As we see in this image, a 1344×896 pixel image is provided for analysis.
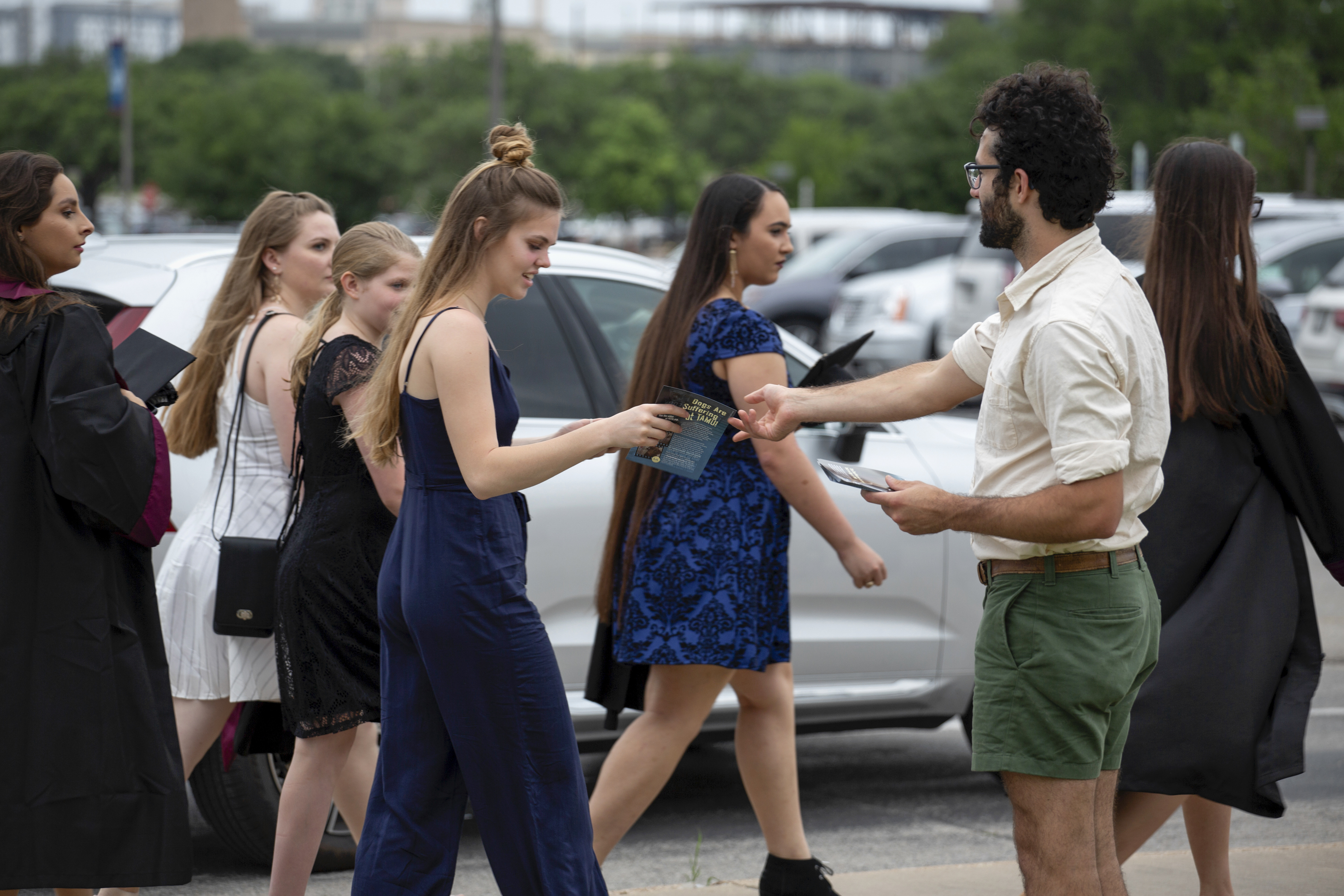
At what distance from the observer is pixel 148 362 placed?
354cm

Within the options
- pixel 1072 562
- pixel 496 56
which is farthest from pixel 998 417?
pixel 496 56

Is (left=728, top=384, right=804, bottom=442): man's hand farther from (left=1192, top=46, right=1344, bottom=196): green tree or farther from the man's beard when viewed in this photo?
(left=1192, top=46, right=1344, bottom=196): green tree

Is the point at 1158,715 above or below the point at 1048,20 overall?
below

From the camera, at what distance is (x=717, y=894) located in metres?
4.14

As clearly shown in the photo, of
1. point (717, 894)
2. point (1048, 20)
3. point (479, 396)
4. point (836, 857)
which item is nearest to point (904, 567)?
point (836, 857)

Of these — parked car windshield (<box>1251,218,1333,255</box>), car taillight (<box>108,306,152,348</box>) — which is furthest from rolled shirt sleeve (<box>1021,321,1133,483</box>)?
parked car windshield (<box>1251,218,1333,255</box>)

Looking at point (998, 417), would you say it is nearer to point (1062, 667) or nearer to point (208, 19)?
point (1062, 667)

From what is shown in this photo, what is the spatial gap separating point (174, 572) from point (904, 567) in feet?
7.76

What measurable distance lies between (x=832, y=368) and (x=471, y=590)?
4.80 feet

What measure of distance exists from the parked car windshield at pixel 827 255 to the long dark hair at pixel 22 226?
16685 mm

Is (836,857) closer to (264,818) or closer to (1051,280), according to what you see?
(264,818)

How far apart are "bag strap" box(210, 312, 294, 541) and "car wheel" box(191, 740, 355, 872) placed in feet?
2.54

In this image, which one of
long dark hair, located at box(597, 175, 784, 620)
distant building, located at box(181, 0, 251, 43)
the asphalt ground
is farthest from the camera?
distant building, located at box(181, 0, 251, 43)

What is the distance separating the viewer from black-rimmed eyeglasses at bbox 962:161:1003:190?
286cm
